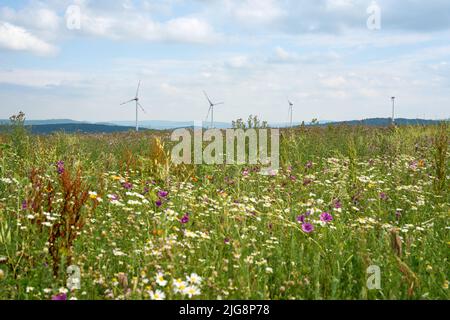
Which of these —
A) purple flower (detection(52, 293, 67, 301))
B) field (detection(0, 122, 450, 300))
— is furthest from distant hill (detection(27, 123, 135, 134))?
purple flower (detection(52, 293, 67, 301))

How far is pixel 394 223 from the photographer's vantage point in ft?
15.9

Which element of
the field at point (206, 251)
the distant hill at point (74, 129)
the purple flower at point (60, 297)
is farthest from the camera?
the distant hill at point (74, 129)

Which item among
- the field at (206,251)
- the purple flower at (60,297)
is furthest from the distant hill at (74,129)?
the purple flower at (60,297)

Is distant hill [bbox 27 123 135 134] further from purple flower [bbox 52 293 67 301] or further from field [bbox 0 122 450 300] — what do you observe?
purple flower [bbox 52 293 67 301]

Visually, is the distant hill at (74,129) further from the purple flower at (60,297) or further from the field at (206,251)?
the purple flower at (60,297)

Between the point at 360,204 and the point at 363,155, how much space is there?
4.66 meters

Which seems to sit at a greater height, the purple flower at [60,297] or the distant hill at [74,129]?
the distant hill at [74,129]

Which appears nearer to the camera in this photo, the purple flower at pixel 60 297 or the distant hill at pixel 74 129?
the purple flower at pixel 60 297

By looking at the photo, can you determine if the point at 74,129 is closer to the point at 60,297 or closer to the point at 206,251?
the point at 206,251

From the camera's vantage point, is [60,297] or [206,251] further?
[206,251]

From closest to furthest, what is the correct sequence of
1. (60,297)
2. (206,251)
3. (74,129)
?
(60,297) → (206,251) → (74,129)

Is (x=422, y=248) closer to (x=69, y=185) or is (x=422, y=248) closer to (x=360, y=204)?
(x=360, y=204)

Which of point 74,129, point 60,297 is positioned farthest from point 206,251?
point 74,129
